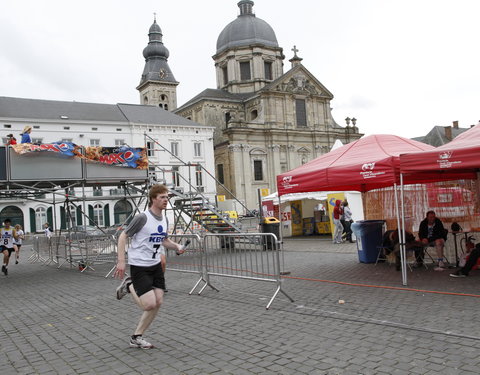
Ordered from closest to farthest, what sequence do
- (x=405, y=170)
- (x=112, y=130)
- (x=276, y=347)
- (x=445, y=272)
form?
(x=276, y=347), (x=405, y=170), (x=445, y=272), (x=112, y=130)

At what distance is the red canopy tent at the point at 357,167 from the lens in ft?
30.6

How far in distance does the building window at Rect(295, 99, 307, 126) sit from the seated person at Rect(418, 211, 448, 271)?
190 ft

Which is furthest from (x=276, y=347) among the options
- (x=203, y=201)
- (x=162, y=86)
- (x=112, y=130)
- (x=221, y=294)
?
(x=162, y=86)

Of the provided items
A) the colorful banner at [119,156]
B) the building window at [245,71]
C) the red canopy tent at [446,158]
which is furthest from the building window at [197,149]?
the red canopy tent at [446,158]

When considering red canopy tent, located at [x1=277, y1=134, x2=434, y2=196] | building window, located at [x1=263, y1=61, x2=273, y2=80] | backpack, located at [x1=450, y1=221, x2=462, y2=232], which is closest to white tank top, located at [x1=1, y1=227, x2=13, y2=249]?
red canopy tent, located at [x1=277, y1=134, x2=434, y2=196]

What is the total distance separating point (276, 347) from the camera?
5445 millimetres

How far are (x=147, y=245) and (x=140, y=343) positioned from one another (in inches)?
47.8

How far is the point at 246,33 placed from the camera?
2857 inches

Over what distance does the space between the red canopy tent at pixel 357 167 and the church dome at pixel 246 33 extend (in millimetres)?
63736

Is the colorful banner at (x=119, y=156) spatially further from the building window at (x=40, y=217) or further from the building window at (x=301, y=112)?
the building window at (x=301, y=112)

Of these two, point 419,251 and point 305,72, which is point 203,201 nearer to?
point 419,251

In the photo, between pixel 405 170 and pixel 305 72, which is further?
pixel 305 72

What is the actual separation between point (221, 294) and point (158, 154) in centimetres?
4490

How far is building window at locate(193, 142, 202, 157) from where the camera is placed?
5531 cm
